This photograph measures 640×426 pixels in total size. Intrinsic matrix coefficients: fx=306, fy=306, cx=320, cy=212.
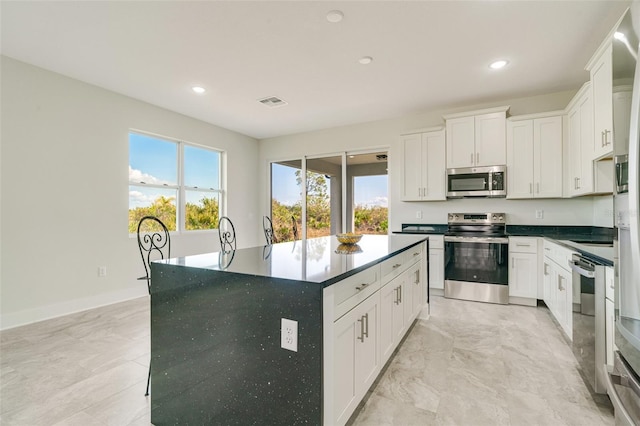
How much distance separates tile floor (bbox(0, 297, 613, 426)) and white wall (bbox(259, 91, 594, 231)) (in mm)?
1634

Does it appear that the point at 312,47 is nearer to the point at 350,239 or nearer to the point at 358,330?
the point at 350,239

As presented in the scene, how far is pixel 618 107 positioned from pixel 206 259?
5.99 feet

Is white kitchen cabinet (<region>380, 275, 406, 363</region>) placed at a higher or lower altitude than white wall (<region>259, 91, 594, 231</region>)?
lower

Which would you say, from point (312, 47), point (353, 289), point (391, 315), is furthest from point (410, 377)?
point (312, 47)

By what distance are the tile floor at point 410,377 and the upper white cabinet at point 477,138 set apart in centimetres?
213

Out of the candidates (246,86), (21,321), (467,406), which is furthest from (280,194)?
(467,406)

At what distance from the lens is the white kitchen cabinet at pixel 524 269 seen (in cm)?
370

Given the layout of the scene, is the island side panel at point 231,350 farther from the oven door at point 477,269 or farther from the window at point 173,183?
the oven door at point 477,269

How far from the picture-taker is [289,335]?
1.25 m

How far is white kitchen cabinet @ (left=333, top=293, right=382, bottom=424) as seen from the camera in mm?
1355

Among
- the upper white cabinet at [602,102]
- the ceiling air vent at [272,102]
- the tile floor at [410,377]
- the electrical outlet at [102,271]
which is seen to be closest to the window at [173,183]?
the electrical outlet at [102,271]

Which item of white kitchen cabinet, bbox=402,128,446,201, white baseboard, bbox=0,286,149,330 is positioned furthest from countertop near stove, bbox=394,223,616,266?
white baseboard, bbox=0,286,149,330

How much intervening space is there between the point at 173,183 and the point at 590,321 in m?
5.13

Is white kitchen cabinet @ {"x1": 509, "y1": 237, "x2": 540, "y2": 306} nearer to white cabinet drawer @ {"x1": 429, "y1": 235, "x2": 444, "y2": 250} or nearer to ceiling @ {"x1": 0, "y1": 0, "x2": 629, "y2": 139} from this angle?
white cabinet drawer @ {"x1": 429, "y1": 235, "x2": 444, "y2": 250}
